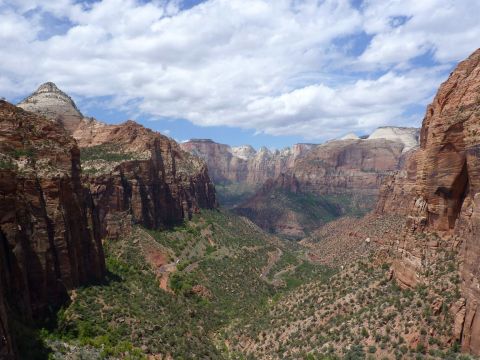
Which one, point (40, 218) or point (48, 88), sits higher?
point (48, 88)

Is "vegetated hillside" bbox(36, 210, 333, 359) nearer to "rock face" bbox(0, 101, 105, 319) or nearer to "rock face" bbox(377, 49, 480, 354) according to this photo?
"rock face" bbox(0, 101, 105, 319)

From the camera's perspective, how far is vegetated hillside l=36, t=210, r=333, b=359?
48656 millimetres

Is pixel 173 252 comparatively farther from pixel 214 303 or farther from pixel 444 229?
pixel 444 229

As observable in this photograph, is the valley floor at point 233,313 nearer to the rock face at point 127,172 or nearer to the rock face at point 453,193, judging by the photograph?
the rock face at point 453,193

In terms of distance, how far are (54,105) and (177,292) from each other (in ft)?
243

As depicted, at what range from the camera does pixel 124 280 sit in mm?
67812

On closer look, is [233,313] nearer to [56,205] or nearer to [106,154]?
[56,205]

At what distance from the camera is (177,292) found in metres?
77.3

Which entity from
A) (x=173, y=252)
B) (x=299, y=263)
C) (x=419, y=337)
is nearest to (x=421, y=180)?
(x=419, y=337)

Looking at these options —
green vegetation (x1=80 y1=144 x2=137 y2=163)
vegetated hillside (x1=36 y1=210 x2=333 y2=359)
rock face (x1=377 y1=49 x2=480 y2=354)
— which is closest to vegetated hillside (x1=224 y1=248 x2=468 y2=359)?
rock face (x1=377 y1=49 x2=480 y2=354)

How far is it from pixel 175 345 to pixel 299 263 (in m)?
64.8

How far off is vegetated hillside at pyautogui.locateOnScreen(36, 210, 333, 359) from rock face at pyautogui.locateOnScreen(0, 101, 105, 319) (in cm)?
341

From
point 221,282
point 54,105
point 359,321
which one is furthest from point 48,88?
point 359,321

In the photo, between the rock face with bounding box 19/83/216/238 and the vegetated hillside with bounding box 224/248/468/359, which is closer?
the vegetated hillside with bounding box 224/248/468/359
